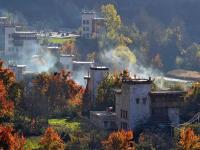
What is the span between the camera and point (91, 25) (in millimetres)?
114625

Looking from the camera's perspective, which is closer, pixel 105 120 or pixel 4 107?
pixel 4 107

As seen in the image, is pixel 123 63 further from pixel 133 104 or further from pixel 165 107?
pixel 133 104

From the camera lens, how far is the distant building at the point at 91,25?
113875 mm

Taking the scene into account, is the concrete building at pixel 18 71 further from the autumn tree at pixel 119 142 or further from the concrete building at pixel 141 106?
the autumn tree at pixel 119 142

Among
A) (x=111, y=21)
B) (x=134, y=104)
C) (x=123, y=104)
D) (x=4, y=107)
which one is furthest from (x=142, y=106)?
(x=111, y=21)

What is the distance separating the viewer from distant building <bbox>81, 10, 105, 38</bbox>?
11388 centimetres

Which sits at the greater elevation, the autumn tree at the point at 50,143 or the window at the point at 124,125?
the window at the point at 124,125

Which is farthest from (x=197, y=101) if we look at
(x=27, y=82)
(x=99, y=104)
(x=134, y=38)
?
(x=134, y=38)

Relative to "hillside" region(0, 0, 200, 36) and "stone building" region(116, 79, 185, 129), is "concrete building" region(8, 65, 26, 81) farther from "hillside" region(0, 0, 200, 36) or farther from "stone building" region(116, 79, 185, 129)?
"hillside" region(0, 0, 200, 36)

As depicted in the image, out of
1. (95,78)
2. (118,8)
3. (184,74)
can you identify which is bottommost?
(95,78)

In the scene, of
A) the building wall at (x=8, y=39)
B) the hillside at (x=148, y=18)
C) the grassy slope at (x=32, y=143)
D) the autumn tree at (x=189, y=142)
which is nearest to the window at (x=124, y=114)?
the grassy slope at (x=32, y=143)

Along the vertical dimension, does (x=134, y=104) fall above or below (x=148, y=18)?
below

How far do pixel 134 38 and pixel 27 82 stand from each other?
45.6 m

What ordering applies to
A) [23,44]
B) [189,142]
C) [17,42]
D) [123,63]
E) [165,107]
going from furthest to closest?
[17,42], [23,44], [123,63], [165,107], [189,142]
